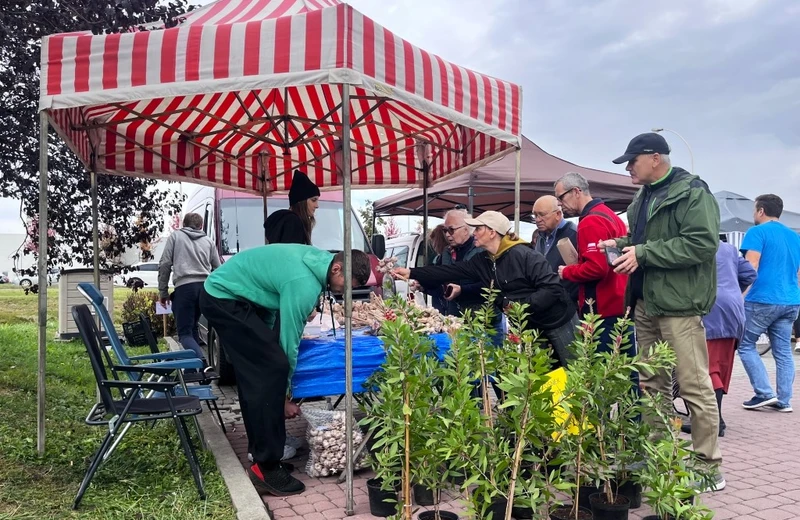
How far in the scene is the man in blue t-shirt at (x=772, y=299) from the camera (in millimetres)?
6363

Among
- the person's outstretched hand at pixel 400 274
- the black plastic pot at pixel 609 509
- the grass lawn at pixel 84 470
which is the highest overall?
the person's outstretched hand at pixel 400 274

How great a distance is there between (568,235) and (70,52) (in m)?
3.83

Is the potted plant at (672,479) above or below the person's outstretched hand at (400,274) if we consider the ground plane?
below

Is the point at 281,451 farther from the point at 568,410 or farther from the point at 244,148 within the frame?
the point at 244,148

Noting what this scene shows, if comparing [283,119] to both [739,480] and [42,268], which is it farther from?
[739,480]

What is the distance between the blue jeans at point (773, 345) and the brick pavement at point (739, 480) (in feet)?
1.04

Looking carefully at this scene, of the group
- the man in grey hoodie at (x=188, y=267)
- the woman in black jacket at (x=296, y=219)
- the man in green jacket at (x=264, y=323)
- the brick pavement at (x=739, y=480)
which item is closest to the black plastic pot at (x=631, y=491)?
the brick pavement at (x=739, y=480)

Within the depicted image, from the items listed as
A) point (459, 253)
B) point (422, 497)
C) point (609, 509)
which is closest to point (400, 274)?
point (459, 253)

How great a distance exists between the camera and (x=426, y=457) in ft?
9.60

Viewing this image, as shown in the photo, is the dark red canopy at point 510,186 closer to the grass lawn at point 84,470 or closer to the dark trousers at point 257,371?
the grass lawn at point 84,470

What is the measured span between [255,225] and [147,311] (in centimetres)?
519

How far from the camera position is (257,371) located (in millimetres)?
3773

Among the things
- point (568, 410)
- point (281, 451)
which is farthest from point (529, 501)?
point (281, 451)

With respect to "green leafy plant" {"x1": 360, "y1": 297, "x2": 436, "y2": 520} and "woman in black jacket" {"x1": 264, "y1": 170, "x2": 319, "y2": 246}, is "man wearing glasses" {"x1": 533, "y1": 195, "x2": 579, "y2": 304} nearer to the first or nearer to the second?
"woman in black jacket" {"x1": 264, "y1": 170, "x2": 319, "y2": 246}
